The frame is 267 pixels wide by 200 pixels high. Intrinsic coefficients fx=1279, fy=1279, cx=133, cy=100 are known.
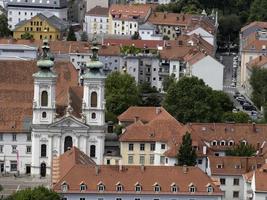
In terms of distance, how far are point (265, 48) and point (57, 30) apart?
27.9 m

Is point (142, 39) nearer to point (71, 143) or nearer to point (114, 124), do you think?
point (114, 124)

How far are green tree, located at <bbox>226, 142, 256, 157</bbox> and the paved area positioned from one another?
12.7 meters

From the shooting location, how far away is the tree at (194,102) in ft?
326

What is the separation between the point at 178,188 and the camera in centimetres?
7462

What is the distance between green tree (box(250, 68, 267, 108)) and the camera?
114 m

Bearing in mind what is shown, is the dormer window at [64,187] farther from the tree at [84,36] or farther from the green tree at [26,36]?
the tree at [84,36]

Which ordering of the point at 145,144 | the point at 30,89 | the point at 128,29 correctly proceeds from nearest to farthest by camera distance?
the point at 145,144
the point at 30,89
the point at 128,29

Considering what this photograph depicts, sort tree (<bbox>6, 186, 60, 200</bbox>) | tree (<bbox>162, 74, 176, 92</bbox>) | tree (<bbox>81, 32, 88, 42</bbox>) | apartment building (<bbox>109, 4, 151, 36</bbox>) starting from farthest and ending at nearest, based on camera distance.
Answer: apartment building (<bbox>109, 4, 151, 36</bbox>) → tree (<bbox>81, 32, 88, 42</bbox>) → tree (<bbox>162, 74, 176, 92</bbox>) → tree (<bbox>6, 186, 60, 200</bbox>)

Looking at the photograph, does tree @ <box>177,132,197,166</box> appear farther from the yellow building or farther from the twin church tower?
the yellow building

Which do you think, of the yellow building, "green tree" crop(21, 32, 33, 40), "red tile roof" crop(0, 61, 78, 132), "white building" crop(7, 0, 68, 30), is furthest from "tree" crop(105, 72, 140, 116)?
"white building" crop(7, 0, 68, 30)

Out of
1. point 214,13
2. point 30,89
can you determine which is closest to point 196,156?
point 30,89

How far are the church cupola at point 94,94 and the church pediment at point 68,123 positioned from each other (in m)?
0.51

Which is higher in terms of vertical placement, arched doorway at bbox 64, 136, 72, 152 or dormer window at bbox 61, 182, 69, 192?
arched doorway at bbox 64, 136, 72, 152

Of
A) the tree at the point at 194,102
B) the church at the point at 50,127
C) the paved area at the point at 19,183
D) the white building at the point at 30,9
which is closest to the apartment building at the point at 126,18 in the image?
the white building at the point at 30,9
